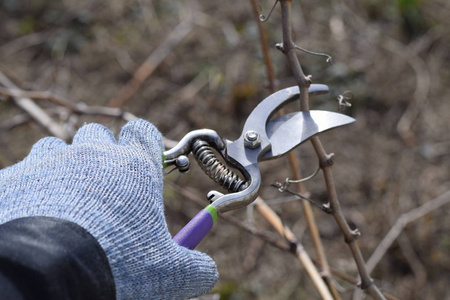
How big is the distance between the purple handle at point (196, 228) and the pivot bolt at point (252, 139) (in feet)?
0.69

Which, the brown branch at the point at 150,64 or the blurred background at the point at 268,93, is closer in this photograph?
the blurred background at the point at 268,93

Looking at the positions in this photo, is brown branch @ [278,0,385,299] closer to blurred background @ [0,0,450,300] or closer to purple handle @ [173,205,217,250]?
purple handle @ [173,205,217,250]

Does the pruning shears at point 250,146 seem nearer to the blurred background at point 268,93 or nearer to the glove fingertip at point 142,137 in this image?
the glove fingertip at point 142,137

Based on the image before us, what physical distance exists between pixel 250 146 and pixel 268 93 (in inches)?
53.8

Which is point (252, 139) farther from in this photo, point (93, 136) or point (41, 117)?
point (41, 117)

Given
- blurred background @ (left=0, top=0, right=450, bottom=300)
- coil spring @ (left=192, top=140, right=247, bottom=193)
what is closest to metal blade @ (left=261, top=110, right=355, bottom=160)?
coil spring @ (left=192, top=140, right=247, bottom=193)

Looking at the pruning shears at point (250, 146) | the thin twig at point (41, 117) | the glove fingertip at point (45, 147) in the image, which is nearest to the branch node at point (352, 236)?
the pruning shears at point (250, 146)

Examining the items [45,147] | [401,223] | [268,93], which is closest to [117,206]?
[45,147]

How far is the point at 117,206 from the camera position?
1.09 meters

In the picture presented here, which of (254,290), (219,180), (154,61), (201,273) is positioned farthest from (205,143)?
(154,61)

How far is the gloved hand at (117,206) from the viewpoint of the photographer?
1.04m

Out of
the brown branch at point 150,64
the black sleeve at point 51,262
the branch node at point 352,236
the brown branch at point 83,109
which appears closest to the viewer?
the black sleeve at point 51,262

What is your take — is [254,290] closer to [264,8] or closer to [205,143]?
[205,143]

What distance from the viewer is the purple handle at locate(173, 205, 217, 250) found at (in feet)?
3.91
